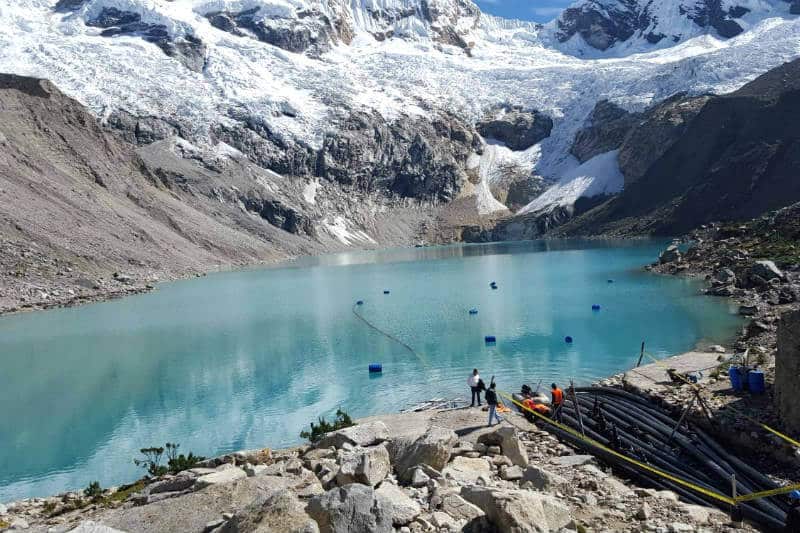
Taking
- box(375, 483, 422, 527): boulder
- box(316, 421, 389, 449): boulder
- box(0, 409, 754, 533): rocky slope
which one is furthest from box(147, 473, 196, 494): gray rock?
box(375, 483, 422, 527): boulder

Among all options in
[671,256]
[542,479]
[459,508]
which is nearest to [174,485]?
[459,508]

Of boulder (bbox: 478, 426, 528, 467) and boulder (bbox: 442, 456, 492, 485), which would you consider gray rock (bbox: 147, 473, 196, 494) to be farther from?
boulder (bbox: 478, 426, 528, 467)

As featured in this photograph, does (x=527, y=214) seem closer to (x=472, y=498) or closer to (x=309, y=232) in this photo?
(x=309, y=232)

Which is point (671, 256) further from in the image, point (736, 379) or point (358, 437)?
point (358, 437)

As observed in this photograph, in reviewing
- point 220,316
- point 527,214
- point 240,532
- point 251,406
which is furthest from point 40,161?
point 527,214

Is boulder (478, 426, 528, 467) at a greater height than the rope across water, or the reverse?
boulder (478, 426, 528, 467)

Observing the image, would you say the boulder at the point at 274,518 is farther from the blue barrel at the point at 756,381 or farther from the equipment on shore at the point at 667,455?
the blue barrel at the point at 756,381
